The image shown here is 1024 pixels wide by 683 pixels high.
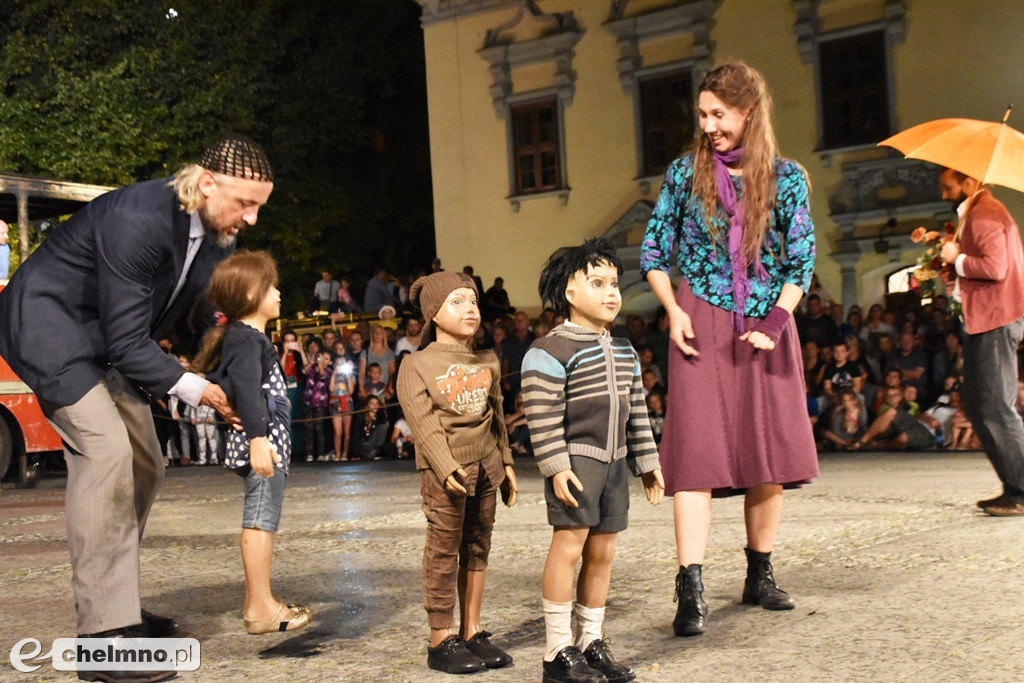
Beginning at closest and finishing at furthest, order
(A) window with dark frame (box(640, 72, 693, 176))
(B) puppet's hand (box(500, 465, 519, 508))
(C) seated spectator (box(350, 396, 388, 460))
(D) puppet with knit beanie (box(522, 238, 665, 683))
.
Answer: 1. (D) puppet with knit beanie (box(522, 238, 665, 683))
2. (B) puppet's hand (box(500, 465, 519, 508))
3. (C) seated spectator (box(350, 396, 388, 460))
4. (A) window with dark frame (box(640, 72, 693, 176))

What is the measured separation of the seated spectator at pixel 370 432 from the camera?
590 inches

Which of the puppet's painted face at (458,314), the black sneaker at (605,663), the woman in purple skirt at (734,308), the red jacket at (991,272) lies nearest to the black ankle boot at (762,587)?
the woman in purple skirt at (734,308)

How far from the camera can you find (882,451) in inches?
477

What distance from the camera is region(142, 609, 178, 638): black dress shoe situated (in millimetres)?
4684

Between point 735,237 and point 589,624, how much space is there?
1533 mm

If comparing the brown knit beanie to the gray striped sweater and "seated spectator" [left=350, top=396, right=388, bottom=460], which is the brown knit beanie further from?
"seated spectator" [left=350, top=396, right=388, bottom=460]

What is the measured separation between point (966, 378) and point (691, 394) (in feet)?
9.34

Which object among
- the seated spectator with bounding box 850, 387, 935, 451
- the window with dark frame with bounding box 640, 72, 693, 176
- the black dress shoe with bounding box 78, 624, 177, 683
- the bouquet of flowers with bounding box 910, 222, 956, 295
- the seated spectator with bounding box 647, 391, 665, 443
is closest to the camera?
the black dress shoe with bounding box 78, 624, 177, 683

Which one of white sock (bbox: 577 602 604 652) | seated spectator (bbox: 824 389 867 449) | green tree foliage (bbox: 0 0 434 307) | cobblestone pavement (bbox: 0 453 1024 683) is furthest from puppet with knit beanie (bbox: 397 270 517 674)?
green tree foliage (bbox: 0 0 434 307)

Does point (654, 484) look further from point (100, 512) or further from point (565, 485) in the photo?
point (100, 512)

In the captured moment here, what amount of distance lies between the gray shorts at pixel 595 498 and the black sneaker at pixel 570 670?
38cm

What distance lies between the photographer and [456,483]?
411 centimetres

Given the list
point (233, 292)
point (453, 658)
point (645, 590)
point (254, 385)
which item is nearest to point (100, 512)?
point (254, 385)

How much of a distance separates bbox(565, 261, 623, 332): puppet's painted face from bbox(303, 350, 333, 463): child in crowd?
11.7 metres
